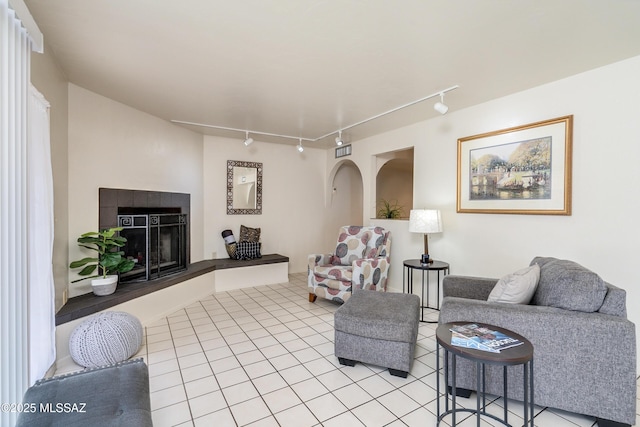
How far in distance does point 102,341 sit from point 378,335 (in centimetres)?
213

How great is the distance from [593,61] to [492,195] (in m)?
1.29

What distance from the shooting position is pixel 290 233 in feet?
17.6

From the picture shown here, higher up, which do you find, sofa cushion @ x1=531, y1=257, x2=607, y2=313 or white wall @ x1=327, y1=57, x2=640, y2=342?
white wall @ x1=327, y1=57, x2=640, y2=342

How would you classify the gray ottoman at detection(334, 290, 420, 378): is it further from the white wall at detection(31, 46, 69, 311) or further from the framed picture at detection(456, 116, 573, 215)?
the white wall at detection(31, 46, 69, 311)

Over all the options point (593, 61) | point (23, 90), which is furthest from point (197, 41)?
point (593, 61)

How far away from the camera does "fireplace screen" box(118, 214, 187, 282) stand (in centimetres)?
330

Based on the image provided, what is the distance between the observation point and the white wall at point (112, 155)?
9.04ft

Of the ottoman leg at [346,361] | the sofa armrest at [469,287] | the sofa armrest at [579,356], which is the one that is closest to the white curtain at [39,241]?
the ottoman leg at [346,361]

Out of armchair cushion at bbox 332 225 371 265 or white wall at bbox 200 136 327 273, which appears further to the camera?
white wall at bbox 200 136 327 273

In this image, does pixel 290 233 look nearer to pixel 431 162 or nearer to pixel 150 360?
pixel 431 162

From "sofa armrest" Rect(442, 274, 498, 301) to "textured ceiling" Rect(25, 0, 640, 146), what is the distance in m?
1.76

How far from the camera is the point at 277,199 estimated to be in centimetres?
523

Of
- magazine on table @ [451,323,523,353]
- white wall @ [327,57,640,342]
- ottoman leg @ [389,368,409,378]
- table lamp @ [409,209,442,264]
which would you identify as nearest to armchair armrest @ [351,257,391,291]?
table lamp @ [409,209,442,264]

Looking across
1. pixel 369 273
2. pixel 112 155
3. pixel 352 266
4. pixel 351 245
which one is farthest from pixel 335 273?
pixel 112 155
